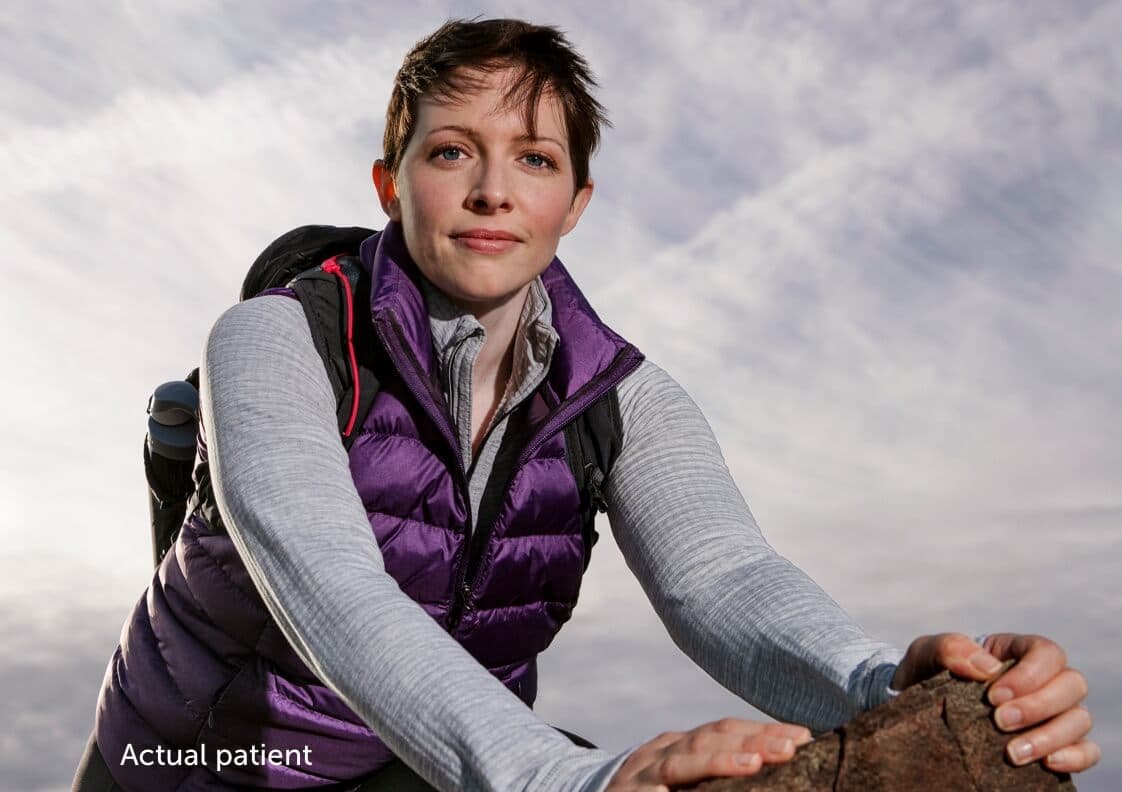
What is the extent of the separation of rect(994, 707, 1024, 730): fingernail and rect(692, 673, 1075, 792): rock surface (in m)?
0.01

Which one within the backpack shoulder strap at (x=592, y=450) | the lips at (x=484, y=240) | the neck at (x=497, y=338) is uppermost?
the lips at (x=484, y=240)

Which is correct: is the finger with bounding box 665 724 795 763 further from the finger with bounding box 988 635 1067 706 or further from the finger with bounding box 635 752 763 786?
the finger with bounding box 988 635 1067 706

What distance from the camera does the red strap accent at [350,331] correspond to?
2.75 metres

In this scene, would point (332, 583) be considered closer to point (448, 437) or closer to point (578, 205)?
point (448, 437)

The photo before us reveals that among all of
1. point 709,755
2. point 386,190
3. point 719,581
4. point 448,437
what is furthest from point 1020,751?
point 386,190

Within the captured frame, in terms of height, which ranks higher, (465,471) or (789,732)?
(465,471)

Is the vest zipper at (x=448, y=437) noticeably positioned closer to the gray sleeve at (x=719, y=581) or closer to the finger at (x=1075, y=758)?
the gray sleeve at (x=719, y=581)

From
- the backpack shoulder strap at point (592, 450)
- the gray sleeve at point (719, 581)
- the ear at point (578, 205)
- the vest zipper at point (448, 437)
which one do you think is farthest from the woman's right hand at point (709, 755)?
the ear at point (578, 205)

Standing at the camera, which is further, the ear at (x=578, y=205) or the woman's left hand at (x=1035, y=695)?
the ear at (x=578, y=205)

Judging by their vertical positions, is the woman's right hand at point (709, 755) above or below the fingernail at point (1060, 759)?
below

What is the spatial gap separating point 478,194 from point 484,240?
4.3 inches

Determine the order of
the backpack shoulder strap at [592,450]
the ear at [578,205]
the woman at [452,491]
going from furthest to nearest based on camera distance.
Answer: the ear at [578,205], the backpack shoulder strap at [592,450], the woman at [452,491]

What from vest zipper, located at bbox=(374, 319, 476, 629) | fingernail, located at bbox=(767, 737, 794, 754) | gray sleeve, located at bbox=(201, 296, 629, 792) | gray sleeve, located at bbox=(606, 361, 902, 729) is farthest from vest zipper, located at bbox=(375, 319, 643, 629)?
fingernail, located at bbox=(767, 737, 794, 754)

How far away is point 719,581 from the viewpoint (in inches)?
109
